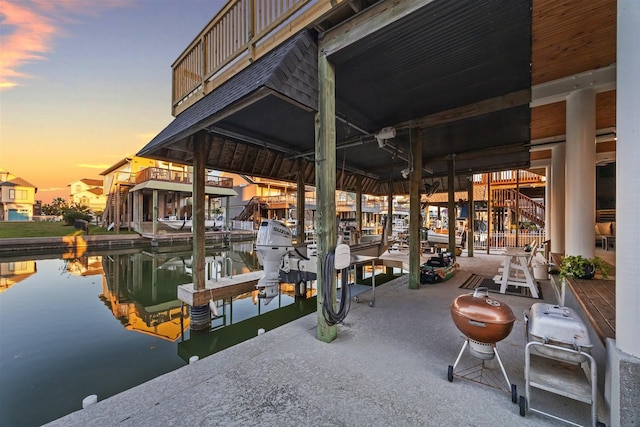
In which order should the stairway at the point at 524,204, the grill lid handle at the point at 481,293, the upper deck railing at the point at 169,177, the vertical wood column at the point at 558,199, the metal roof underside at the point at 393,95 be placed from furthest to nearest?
the upper deck railing at the point at 169,177, the stairway at the point at 524,204, the vertical wood column at the point at 558,199, the metal roof underside at the point at 393,95, the grill lid handle at the point at 481,293

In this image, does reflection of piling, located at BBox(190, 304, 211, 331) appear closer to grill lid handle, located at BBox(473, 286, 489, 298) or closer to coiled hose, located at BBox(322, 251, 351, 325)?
coiled hose, located at BBox(322, 251, 351, 325)

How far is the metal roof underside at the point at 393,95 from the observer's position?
261cm

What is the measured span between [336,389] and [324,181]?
1978 millimetres

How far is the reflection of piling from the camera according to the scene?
194 inches

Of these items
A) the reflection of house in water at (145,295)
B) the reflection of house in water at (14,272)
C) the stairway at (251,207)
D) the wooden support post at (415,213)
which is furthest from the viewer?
the stairway at (251,207)

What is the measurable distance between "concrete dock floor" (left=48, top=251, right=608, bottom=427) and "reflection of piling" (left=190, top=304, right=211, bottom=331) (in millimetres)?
2546

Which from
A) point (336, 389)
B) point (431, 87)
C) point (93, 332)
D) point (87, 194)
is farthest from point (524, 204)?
point (87, 194)

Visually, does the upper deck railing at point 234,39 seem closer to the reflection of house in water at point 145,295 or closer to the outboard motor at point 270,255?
the outboard motor at point 270,255

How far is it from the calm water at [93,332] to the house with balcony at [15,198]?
31210mm

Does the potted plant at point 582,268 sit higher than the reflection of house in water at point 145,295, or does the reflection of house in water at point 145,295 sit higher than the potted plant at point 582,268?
the potted plant at point 582,268

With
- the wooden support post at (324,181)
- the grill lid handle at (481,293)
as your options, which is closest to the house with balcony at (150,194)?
the wooden support post at (324,181)

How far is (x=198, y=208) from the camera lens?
4.88 meters

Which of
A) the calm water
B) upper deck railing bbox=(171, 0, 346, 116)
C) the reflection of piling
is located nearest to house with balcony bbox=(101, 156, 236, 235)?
the calm water

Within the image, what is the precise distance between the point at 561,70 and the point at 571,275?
8.71 feet
